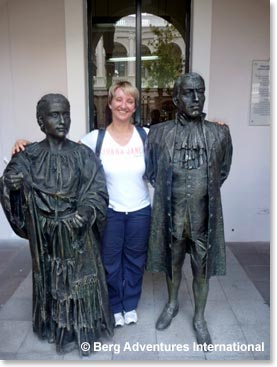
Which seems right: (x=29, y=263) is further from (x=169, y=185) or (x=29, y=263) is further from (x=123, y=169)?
(x=169, y=185)

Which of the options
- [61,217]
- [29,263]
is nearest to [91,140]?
[61,217]

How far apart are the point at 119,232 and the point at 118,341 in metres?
0.78

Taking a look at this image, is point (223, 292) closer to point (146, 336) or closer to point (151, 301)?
point (151, 301)

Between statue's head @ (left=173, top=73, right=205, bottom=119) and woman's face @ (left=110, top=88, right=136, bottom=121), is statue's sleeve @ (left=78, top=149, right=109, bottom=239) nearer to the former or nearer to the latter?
woman's face @ (left=110, top=88, right=136, bottom=121)

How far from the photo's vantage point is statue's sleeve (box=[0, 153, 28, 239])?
2434 mm

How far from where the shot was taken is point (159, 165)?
2.60m

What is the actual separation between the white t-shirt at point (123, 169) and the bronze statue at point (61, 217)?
0.43ft

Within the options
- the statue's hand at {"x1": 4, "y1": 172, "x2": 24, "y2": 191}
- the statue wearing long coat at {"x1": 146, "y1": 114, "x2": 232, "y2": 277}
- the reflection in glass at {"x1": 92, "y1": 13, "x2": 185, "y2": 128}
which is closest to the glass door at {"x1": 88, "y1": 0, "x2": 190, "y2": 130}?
the reflection in glass at {"x1": 92, "y1": 13, "x2": 185, "y2": 128}

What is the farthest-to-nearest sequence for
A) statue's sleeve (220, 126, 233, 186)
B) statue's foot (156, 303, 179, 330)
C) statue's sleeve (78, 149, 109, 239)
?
statue's foot (156, 303, 179, 330), statue's sleeve (220, 126, 233, 186), statue's sleeve (78, 149, 109, 239)

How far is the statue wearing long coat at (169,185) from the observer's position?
2.54 meters

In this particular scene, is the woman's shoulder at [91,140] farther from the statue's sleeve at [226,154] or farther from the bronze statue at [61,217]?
the statue's sleeve at [226,154]

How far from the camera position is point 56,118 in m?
2.36

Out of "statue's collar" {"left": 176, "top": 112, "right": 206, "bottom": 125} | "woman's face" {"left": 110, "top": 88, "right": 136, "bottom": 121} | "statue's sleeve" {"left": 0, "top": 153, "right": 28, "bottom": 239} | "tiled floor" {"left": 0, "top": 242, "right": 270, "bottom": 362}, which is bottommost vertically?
"tiled floor" {"left": 0, "top": 242, "right": 270, "bottom": 362}

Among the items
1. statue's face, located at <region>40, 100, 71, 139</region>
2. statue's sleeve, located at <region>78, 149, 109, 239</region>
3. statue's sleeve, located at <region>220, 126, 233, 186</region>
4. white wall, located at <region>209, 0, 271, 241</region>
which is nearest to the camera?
statue's face, located at <region>40, 100, 71, 139</region>
